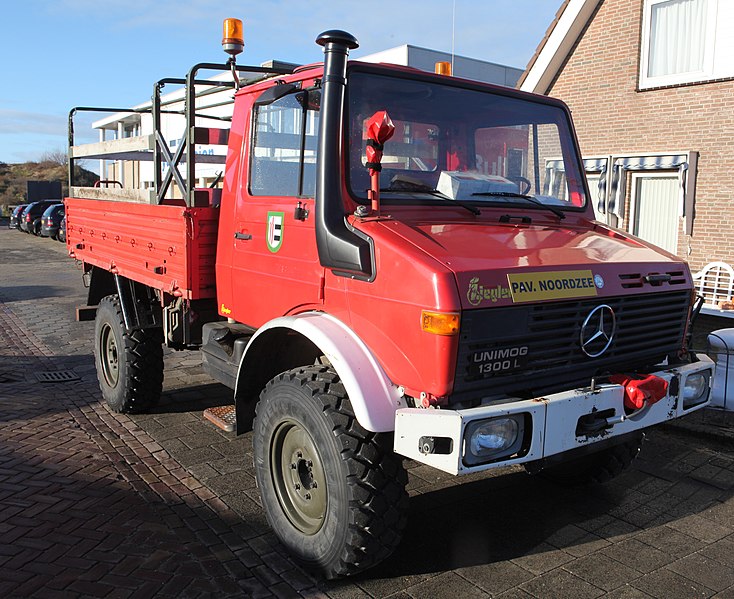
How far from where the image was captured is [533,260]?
313cm

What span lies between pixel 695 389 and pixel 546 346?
109 cm

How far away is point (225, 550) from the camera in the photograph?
3.61 meters

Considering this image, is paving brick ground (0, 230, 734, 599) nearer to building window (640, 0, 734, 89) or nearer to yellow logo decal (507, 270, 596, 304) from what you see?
yellow logo decal (507, 270, 596, 304)

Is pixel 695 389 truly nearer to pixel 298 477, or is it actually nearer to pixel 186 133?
pixel 298 477

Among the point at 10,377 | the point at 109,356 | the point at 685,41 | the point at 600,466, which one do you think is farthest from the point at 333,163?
the point at 685,41

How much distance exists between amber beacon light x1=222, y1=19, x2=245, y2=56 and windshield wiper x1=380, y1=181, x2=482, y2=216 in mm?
1940

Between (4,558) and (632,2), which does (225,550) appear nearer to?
(4,558)

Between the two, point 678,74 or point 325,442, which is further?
point 678,74

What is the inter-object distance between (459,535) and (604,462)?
112cm

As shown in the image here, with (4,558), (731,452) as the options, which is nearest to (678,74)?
(731,452)

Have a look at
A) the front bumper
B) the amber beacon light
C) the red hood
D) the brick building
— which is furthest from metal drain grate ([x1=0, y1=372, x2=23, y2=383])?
the brick building

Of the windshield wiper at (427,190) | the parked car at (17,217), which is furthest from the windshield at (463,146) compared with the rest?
the parked car at (17,217)

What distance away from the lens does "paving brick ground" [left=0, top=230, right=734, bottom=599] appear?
3295 mm

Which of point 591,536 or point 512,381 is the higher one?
point 512,381
